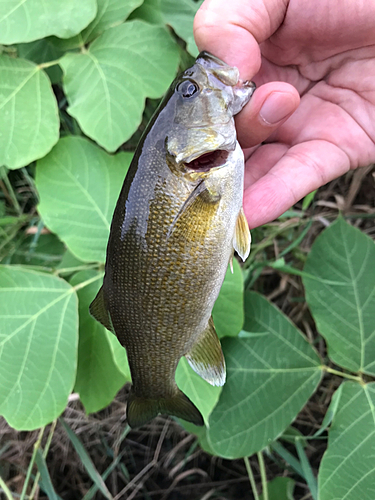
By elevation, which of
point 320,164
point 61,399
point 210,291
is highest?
point 320,164

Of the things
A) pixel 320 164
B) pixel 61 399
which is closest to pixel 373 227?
pixel 320 164

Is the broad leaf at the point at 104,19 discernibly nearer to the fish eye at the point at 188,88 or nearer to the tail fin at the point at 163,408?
the fish eye at the point at 188,88

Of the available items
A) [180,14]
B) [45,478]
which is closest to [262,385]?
[45,478]

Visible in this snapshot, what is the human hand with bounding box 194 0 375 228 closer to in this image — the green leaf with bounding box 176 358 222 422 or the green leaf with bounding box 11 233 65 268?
the green leaf with bounding box 176 358 222 422

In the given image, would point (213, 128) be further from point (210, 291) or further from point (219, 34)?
point (210, 291)

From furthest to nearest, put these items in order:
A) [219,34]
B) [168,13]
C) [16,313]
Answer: [168,13] < [16,313] < [219,34]

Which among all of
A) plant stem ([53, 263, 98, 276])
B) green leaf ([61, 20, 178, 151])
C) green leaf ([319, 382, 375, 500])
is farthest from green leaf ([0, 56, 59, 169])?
green leaf ([319, 382, 375, 500])
